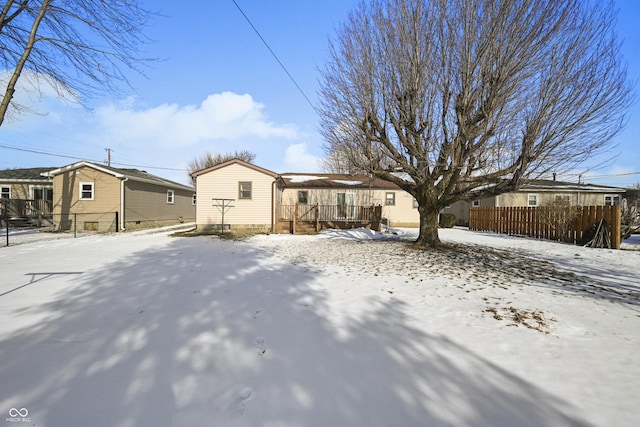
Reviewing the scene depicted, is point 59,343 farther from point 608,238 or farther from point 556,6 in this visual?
point 608,238

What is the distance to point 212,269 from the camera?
6605 millimetres

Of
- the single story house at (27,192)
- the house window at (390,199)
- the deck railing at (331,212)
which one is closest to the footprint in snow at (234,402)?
the deck railing at (331,212)

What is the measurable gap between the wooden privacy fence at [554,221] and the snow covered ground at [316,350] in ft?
22.4

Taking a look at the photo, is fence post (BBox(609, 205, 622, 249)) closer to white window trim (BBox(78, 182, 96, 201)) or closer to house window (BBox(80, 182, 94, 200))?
white window trim (BBox(78, 182, 96, 201))

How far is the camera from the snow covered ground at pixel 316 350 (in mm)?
2080

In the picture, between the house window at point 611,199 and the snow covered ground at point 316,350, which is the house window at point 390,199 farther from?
the house window at point 611,199

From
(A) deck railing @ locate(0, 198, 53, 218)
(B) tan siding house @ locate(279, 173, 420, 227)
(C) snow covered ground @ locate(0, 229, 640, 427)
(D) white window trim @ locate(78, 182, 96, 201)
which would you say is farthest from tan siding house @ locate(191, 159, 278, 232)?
(A) deck railing @ locate(0, 198, 53, 218)

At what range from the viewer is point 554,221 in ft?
43.0

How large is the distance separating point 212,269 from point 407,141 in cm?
699

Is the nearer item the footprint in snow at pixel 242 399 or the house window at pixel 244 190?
the footprint in snow at pixel 242 399

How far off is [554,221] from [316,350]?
49.8 feet

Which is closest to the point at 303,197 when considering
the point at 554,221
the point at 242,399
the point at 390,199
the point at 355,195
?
the point at 355,195

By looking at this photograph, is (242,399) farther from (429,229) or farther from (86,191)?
(86,191)

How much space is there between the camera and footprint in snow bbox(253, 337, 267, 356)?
2.92 meters
